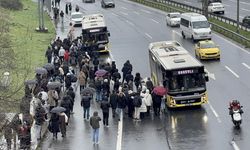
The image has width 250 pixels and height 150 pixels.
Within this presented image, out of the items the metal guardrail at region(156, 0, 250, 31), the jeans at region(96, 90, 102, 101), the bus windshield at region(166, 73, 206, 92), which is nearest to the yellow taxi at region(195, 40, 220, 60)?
the metal guardrail at region(156, 0, 250, 31)

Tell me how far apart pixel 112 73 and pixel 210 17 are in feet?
116

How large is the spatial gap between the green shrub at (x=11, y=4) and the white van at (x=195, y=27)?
23403 mm

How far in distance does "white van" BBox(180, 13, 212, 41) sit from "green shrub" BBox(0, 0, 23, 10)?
23.4m

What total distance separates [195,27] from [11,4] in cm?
2768

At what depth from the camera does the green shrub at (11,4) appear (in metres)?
74.3

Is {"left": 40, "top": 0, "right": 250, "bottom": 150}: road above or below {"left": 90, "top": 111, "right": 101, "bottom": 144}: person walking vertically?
below

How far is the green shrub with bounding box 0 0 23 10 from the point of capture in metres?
74.3

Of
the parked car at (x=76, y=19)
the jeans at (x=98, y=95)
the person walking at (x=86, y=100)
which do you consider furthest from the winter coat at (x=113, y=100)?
the parked car at (x=76, y=19)

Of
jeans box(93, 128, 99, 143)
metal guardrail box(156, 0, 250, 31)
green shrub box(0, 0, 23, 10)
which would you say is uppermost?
green shrub box(0, 0, 23, 10)

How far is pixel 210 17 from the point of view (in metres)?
70.9

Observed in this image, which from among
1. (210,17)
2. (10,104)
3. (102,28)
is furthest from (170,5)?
(10,104)

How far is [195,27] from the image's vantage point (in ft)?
189

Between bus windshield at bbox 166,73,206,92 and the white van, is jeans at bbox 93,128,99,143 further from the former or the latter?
the white van

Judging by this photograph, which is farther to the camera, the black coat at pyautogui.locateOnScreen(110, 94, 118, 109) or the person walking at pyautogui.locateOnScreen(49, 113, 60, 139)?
the black coat at pyautogui.locateOnScreen(110, 94, 118, 109)
